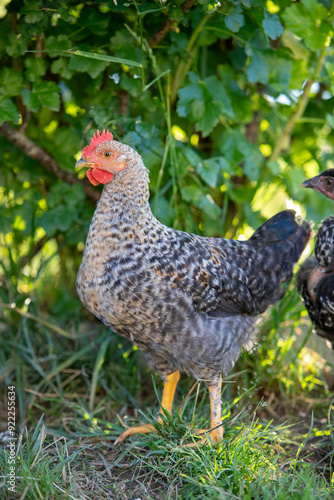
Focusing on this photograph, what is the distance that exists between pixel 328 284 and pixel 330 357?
4.22 ft

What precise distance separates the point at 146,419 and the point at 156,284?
110cm

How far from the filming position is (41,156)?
3.28 m

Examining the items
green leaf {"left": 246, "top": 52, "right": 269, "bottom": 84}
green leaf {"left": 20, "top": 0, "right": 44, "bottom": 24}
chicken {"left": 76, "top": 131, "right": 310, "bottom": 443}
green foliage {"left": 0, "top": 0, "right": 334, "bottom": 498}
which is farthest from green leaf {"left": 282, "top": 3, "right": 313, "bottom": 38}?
green leaf {"left": 20, "top": 0, "right": 44, "bottom": 24}

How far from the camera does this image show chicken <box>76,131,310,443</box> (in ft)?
7.47

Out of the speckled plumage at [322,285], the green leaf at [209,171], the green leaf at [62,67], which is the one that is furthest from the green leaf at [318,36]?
the green leaf at [62,67]

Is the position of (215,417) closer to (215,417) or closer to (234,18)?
(215,417)

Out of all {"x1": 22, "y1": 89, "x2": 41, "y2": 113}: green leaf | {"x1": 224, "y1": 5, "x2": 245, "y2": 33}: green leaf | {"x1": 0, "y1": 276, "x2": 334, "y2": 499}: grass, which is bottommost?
{"x1": 0, "y1": 276, "x2": 334, "y2": 499}: grass

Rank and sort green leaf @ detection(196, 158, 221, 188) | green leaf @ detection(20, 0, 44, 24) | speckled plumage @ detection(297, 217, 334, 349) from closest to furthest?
green leaf @ detection(20, 0, 44, 24) → speckled plumage @ detection(297, 217, 334, 349) → green leaf @ detection(196, 158, 221, 188)

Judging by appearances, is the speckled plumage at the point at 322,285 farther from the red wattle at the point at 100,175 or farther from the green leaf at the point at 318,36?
the red wattle at the point at 100,175

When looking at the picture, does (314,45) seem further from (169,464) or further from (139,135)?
(169,464)

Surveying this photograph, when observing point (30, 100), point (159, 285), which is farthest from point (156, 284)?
point (30, 100)

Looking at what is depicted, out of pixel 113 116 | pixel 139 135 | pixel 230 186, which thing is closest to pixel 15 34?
pixel 113 116

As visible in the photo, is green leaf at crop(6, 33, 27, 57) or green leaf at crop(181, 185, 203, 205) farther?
green leaf at crop(181, 185, 203, 205)

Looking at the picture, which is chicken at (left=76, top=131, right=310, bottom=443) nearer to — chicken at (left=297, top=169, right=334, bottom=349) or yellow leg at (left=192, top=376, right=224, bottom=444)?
yellow leg at (left=192, top=376, right=224, bottom=444)
